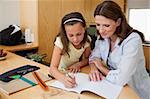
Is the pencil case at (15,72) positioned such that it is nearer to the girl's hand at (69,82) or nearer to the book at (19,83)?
the book at (19,83)

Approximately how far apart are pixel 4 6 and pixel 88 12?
47.7 inches

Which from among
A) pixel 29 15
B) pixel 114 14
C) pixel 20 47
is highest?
pixel 29 15

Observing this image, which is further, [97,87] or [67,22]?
[67,22]

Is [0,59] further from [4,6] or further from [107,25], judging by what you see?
[4,6]

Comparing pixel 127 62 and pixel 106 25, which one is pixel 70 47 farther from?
pixel 127 62

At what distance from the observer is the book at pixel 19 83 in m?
1.16

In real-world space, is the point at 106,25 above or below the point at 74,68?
above

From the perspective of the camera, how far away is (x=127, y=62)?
1.22 m

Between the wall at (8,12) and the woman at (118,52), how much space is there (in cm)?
182

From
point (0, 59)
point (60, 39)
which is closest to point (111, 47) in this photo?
point (60, 39)

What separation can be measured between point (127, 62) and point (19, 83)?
25.8 inches

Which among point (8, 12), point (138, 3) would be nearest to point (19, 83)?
point (8, 12)

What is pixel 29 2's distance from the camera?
8.97ft

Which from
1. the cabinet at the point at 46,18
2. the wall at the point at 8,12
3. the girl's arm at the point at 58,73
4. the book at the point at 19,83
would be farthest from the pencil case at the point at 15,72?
the wall at the point at 8,12
